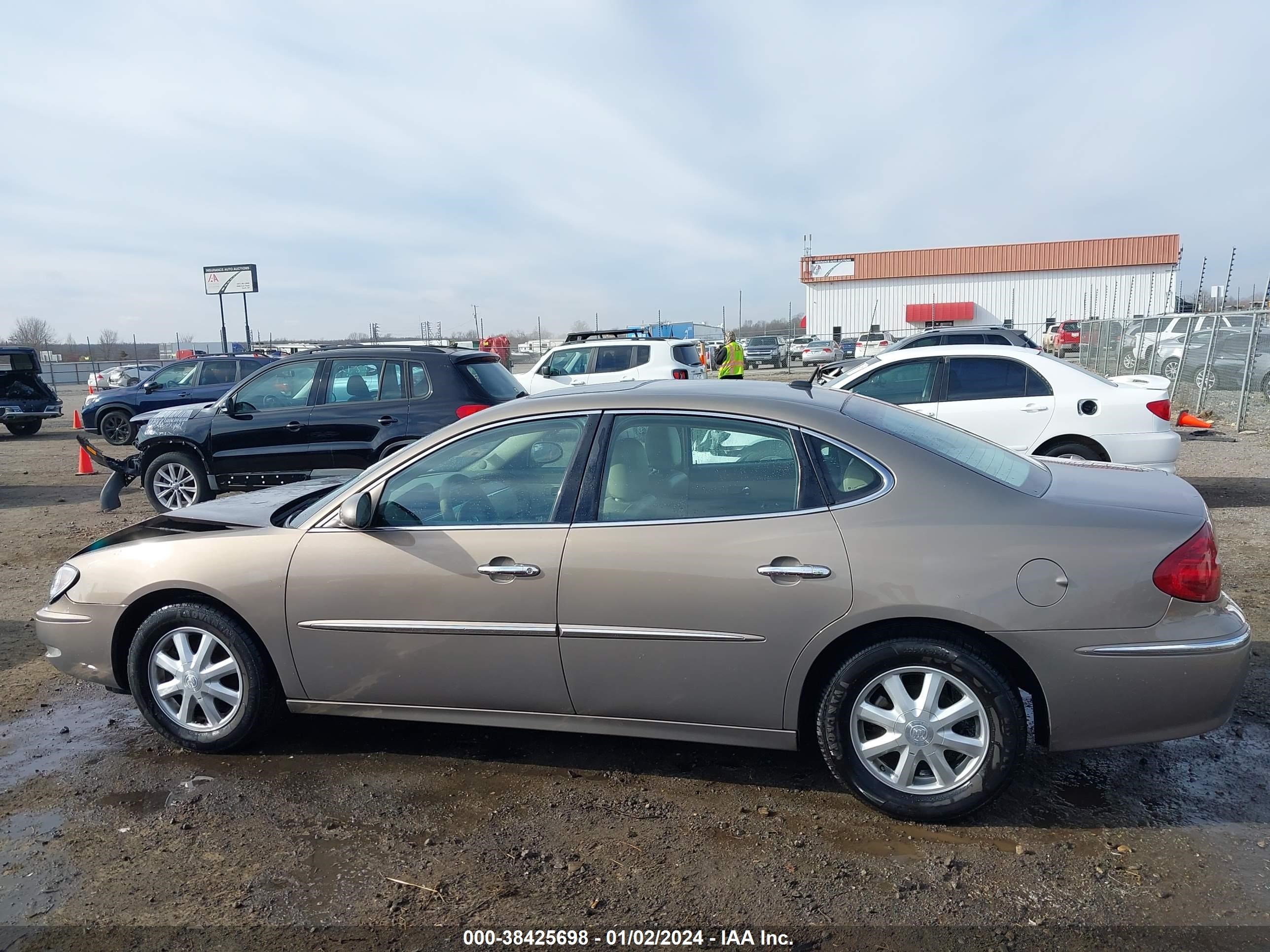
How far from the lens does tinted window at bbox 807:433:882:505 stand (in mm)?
3338

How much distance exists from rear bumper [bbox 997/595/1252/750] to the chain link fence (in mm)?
12370

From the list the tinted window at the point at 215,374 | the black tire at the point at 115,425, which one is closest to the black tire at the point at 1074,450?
the tinted window at the point at 215,374

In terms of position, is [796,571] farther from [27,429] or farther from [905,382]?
[27,429]

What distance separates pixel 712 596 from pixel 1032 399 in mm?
6268

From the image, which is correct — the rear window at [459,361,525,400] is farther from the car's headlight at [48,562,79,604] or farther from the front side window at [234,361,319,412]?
the car's headlight at [48,562,79,604]

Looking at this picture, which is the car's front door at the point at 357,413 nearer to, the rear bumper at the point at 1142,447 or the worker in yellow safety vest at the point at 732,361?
the rear bumper at the point at 1142,447

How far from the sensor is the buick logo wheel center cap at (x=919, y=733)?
324 centimetres

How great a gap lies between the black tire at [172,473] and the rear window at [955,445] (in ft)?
25.4

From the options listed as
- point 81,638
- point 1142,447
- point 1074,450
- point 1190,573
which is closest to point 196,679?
point 81,638

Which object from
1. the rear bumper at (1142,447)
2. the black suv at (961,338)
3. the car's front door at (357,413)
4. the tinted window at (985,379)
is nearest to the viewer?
the rear bumper at (1142,447)

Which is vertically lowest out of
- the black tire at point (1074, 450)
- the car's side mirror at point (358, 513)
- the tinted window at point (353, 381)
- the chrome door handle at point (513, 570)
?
the black tire at point (1074, 450)

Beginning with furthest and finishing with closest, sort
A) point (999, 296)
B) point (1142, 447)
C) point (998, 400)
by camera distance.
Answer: point (999, 296) → point (998, 400) → point (1142, 447)

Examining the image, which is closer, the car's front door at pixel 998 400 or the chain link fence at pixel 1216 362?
the car's front door at pixel 998 400

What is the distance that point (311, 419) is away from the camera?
29.4 ft
